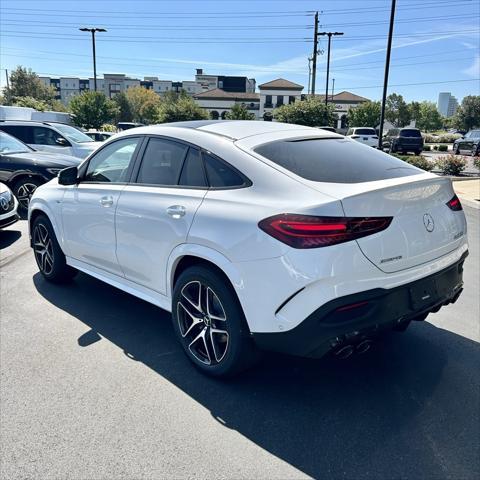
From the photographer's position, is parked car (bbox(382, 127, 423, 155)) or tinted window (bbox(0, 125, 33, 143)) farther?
parked car (bbox(382, 127, 423, 155))

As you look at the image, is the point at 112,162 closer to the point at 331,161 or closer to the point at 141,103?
the point at 331,161

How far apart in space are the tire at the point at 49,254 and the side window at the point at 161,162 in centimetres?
176

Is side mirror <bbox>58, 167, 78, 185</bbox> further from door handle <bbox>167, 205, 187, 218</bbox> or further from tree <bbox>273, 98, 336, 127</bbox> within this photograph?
tree <bbox>273, 98, 336, 127</bbox>

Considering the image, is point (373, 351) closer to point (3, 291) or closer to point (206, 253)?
point (206, 253)

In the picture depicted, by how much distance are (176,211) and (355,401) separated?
5.80ft

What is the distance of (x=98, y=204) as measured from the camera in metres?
4.11

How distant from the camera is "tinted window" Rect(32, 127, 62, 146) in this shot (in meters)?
12.4

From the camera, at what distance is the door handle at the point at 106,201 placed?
12.9ft

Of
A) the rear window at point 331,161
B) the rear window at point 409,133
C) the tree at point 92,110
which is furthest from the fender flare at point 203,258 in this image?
the tree at point 92,110

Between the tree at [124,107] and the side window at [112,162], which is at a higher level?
the tree at [124,107]

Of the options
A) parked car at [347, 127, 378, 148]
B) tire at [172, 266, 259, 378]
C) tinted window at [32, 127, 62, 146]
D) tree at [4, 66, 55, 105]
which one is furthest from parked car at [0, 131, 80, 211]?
tree at [4, 66, 55, 105]

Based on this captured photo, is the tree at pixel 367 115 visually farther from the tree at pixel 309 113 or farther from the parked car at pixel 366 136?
the parked car at pixel 366 136

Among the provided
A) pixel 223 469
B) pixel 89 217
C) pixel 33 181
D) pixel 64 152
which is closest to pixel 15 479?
pixel 223 469

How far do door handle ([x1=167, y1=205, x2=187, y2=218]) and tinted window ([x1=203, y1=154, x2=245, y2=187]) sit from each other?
27 cm
